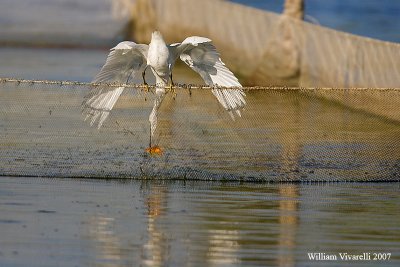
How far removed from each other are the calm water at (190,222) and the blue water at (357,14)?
2842cm

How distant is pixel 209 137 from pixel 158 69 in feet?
3.42

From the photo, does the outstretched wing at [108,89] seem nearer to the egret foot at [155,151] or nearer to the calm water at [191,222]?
the egret foot at [155,151]

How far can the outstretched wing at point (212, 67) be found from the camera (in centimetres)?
1567

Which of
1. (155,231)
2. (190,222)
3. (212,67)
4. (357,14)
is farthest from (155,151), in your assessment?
(357,14)


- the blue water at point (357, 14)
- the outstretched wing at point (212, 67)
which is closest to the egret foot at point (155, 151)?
the outstretched wing at point (212, 67)

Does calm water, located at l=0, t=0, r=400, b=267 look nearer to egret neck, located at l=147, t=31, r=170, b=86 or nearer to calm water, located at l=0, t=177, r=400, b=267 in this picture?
calm water, located at l=0, t=177, r=400, b=267

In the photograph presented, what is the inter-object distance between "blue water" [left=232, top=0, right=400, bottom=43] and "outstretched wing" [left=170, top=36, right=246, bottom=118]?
25.8 metres

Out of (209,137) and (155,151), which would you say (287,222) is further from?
(209,137)

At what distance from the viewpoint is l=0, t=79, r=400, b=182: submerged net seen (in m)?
15.2

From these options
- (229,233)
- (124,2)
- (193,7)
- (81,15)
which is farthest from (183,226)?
(81,15)

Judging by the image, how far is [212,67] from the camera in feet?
53.4

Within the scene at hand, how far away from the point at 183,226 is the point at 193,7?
68.7 ft

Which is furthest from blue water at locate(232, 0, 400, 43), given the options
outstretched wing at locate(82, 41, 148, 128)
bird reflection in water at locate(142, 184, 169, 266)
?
bird reflection in water at locate(142, 184, 169, 266)

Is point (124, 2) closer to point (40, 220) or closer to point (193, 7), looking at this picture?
point (193, 7)
